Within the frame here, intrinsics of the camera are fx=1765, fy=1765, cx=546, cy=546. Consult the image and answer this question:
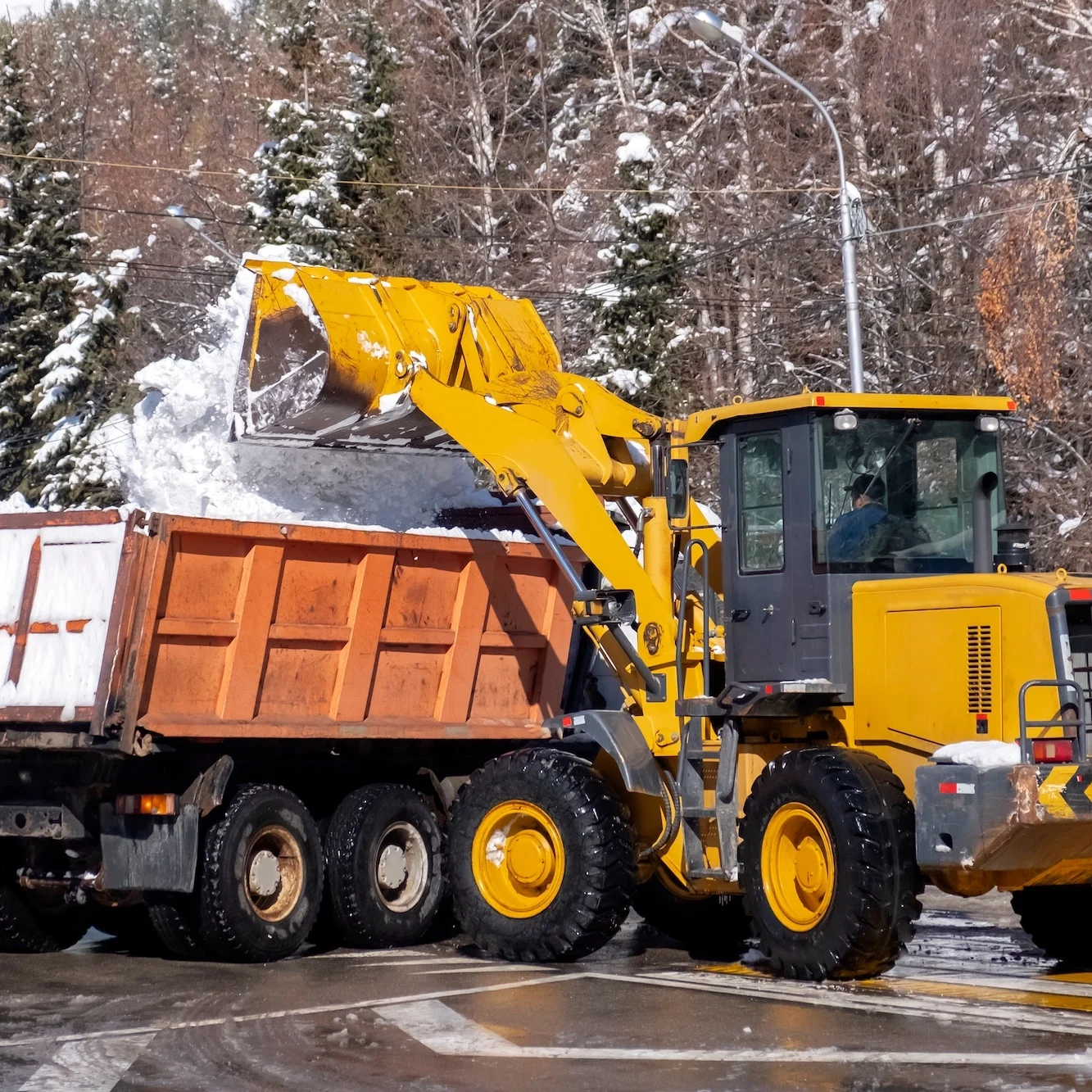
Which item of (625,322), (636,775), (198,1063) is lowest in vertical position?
(198,1063)

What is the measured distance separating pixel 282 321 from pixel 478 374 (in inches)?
47.0

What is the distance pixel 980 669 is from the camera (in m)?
7.95

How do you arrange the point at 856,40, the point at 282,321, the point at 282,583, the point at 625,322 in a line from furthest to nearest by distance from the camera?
the point at 856,40, the point at 625,322, the point at 282,321, the point at 282,583

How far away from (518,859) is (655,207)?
20.3 m

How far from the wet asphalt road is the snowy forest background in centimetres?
1351

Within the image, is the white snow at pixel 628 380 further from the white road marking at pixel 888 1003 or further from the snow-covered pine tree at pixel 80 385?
the white road marking at pixel 888 1003

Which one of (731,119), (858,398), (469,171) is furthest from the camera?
(469,171)

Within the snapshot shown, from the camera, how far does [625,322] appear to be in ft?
92.7

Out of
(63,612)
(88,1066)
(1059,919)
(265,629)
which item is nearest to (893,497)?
(1059,919)

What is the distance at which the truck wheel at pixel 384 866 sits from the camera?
10.1 metres

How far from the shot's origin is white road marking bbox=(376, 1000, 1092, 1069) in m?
6.24

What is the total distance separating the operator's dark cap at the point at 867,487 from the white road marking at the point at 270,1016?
8.99 ft

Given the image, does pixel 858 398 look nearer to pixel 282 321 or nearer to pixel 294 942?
pixel 282 321

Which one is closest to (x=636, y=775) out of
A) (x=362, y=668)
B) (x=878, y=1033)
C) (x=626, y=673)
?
(x=626, y=673)
